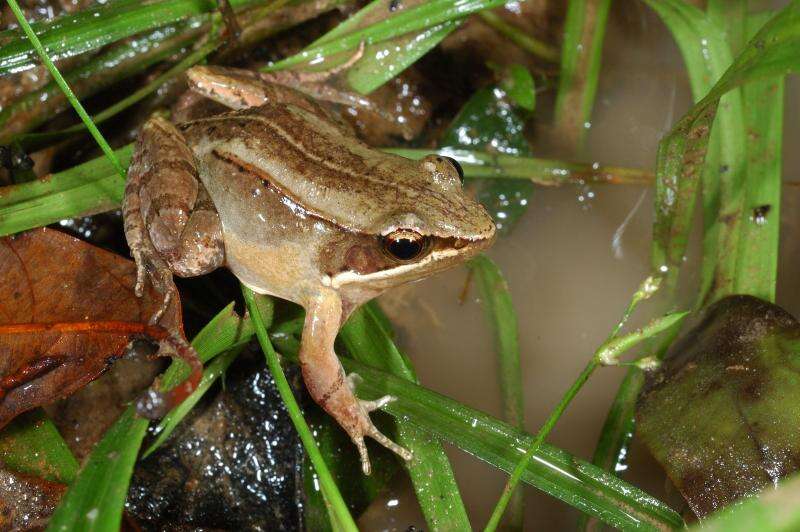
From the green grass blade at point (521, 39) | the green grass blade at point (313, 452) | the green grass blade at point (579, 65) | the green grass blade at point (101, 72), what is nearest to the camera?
the green grass blade at point (313, 452)

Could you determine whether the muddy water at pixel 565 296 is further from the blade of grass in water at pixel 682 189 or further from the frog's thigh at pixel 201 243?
the frog's thigh at pixel 201 243

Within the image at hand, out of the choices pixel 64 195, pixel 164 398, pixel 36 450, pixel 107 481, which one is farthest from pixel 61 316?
pixel 107 481

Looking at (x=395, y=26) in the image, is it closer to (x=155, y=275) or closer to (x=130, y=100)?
(x=130, y=100)

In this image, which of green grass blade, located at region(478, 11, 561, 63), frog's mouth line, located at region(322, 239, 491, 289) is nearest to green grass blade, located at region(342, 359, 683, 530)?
frog's mouth line, located at region(322, 239, 491, 289)

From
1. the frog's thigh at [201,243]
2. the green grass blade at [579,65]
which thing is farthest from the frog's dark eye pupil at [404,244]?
the green grass blade at [579,65]

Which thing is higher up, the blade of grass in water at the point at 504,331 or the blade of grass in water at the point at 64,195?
the blade of grass in water at the point at 64,195

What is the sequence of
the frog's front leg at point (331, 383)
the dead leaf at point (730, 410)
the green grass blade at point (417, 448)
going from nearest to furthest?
the dead leaf at point (730, 410)
the green grass blade at point (417, 448)
the frog's front leg at point (331, 383)

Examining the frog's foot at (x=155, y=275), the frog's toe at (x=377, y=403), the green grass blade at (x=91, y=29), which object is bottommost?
the frog's toe at (x=377, y=403)

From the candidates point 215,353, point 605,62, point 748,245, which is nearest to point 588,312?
point 748,245
